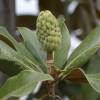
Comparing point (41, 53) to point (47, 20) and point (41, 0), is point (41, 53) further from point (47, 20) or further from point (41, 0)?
point (41, 0)

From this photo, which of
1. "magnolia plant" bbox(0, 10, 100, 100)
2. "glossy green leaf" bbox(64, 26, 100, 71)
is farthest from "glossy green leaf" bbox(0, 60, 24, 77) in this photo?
"glossy green leaf" bbox(64, 26, 100, 71)

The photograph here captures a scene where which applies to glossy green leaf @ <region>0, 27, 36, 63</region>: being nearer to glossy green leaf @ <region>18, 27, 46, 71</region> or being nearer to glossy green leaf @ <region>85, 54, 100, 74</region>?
glossy green leaf @ <region>18, 27, 46, 71</region>

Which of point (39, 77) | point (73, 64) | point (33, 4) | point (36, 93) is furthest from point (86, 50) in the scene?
point (33, 4)

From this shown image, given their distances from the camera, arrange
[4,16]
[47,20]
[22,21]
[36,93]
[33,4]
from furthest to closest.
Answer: [33,4]
[22,21]
[36,93]
[4,16]
[47,20]

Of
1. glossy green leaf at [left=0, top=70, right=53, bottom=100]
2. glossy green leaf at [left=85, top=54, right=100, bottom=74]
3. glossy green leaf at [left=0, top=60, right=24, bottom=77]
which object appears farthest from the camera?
glossy green leaf at [left=85, top=54, right=100, bottom=74]

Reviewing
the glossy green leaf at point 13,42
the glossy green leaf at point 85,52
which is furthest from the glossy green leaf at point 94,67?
the glossy green leaf at point 13,42
